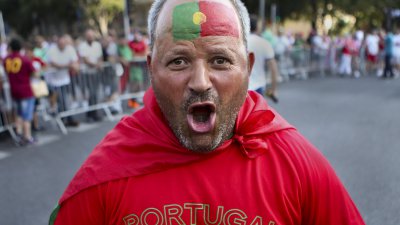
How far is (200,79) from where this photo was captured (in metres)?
1.34

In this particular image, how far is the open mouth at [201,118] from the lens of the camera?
4.53 ft

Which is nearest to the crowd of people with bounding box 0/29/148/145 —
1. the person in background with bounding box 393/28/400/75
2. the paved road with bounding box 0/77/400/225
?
the paved road with bounding box 0/77/400/225

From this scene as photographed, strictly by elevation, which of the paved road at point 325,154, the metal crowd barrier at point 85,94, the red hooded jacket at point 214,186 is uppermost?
the red hooded jacket at point 214,186

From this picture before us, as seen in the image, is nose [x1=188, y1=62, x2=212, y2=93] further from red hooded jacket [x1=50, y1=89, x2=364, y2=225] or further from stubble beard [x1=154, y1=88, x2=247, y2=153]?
red hooded jacket [x1=50, y1=89, x2=364, y2=225]

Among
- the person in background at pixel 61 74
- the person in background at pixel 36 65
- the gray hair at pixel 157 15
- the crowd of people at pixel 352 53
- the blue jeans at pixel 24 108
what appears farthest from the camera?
the crowd of people at pixel 352 53

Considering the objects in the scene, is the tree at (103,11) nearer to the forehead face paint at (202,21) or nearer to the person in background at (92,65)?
the person in background at (92,65)

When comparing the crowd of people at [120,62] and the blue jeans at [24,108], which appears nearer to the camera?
the crowd of people at [120,62]

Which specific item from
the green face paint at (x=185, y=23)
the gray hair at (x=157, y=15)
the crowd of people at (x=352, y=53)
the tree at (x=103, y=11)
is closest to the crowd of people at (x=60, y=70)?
the gray hair at (x=157, y=15)

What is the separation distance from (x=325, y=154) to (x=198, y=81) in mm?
5041

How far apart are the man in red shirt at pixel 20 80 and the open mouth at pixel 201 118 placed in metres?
6.20

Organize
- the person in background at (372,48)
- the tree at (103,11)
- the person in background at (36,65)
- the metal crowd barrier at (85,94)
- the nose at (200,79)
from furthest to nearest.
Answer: the tree at (103,11)
the person in background at (372,48)
the person in background at (36,65)
the metal crowd barrier at (85,94)
the nose at (200,79)

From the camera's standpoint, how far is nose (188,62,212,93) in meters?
1.33

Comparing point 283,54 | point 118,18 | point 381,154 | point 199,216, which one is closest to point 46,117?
point 381,154

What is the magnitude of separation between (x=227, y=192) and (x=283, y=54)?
14.5 metres
